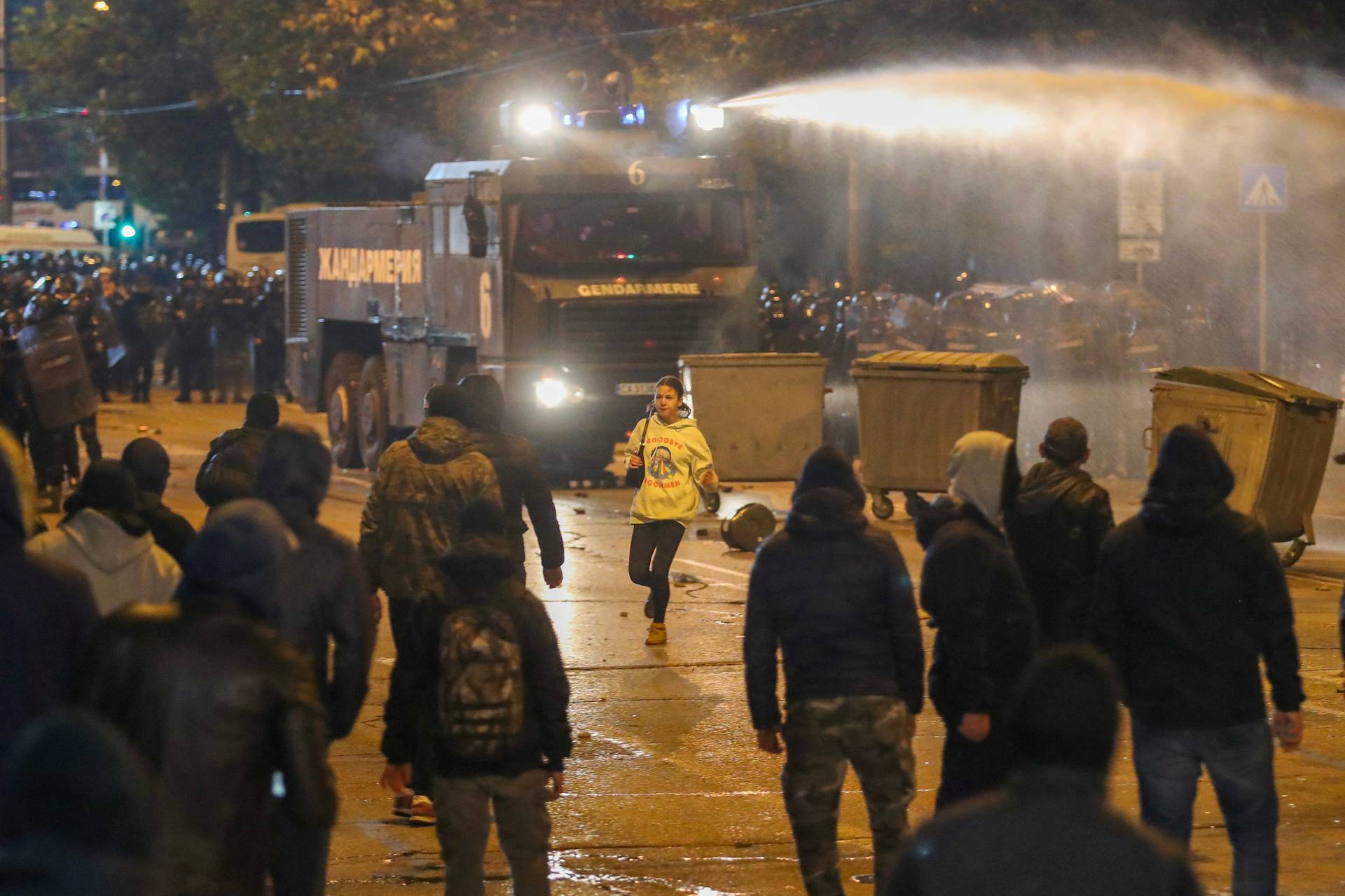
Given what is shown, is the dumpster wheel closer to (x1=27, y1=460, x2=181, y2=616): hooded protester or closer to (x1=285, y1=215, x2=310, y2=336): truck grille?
(x1=27, y1=460, x2=181, y2=616): hooded protester

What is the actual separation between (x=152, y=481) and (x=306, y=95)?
31.5 metres

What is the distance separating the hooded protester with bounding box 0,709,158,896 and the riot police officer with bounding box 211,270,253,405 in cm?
2546

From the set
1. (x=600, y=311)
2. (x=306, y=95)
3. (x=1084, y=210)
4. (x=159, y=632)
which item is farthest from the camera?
(x=306, y=95)

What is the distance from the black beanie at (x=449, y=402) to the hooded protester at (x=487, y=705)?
6.35 feet

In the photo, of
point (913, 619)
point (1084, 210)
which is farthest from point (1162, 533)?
Result: point (1084, 210)

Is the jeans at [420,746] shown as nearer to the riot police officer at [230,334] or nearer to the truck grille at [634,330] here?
the truck grille at [634,330]

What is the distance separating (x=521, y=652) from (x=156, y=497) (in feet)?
6.56

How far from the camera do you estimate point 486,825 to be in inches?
200

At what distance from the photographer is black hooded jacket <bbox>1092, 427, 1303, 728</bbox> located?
5176mm

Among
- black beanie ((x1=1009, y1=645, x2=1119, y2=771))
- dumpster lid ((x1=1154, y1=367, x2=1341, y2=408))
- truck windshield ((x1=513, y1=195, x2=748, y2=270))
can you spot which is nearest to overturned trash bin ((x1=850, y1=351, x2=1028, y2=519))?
dumpster lid ((x1=1154, y1=367, x2=1341, y2=408))

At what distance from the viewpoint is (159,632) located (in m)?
4.02

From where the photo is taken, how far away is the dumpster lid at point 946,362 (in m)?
14.4

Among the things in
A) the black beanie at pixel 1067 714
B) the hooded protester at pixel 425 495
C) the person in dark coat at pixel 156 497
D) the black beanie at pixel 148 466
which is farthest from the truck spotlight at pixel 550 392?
the black beanie at pixel 1067 714

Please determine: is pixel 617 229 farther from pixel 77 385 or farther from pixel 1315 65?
pixel 1315 65
